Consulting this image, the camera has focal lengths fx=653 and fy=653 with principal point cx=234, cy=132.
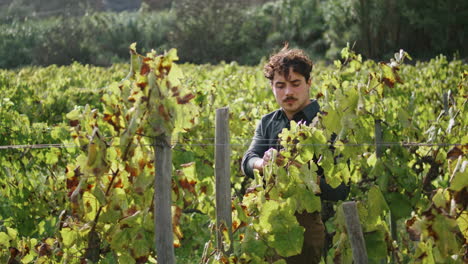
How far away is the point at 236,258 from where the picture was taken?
2371 millimetres

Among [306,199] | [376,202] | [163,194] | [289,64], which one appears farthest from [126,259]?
[289,64]

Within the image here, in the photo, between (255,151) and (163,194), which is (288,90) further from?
(163,194)

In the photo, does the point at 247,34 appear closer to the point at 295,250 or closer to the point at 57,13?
the point at 57,13

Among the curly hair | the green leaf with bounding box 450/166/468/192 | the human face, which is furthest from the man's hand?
the green leaf with bounding box 450/166/468/192

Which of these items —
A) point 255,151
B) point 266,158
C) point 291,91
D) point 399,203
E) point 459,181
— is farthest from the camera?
point 399,203

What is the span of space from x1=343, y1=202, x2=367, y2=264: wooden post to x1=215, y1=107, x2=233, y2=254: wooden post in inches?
18.5

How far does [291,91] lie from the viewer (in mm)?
2859

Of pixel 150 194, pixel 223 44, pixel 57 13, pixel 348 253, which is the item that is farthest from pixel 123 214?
pixel 57 13

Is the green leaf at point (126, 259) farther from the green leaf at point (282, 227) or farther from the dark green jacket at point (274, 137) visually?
the dark green jacket at point (274, 137)

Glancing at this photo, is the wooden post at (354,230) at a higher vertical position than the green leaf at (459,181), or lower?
lower

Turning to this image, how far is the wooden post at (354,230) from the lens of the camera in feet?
6.94

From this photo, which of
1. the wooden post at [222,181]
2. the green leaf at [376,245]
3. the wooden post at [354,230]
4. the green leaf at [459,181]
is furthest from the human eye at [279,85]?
the green leaf at [459,181]

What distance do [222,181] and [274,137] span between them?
59 centimetres

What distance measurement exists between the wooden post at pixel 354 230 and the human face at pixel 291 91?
835 mm
